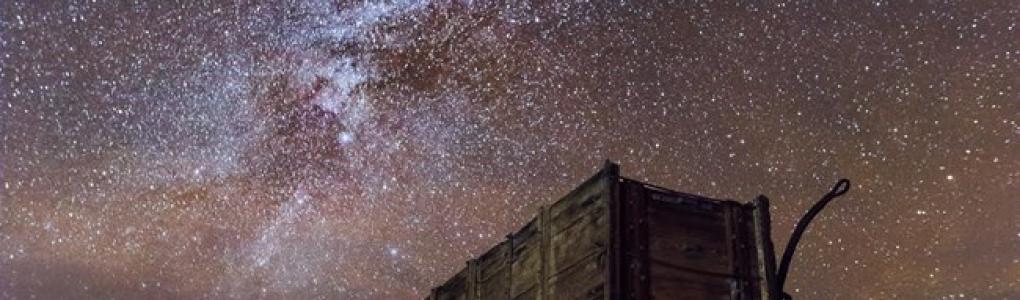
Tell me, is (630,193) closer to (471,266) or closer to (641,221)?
(641,221)

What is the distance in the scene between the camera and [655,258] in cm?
874

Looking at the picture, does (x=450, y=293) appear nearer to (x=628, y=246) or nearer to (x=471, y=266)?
(x=471, y=266)

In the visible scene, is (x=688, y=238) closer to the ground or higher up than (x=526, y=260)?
closer to the ground

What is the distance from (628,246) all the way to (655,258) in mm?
334

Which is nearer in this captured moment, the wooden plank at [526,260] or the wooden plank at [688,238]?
the wooden plank at [688,238]

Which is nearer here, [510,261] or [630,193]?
[630,193]

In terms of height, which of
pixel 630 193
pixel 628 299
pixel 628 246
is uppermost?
pixel 630 193

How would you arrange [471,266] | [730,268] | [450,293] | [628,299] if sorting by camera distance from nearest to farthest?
[628,299]
[730,268]
[471,266]
[450,293]

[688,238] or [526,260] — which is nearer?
[688,238]

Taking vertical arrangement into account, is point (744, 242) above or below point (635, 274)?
above

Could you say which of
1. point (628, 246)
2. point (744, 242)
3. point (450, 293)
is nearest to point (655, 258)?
point (628, 246)

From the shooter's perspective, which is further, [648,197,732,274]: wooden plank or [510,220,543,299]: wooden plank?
[510,220,543,299]: wooden plank

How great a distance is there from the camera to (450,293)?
473 inches

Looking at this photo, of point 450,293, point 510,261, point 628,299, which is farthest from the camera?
point 450,293
